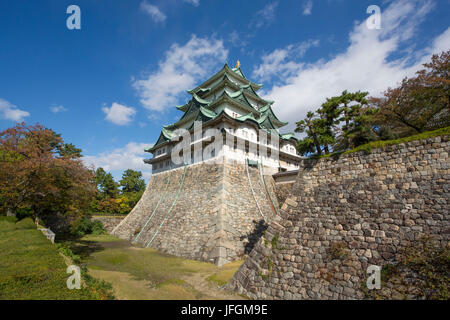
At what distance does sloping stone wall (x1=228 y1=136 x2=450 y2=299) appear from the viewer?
560cm

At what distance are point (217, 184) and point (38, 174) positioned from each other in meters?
12.3

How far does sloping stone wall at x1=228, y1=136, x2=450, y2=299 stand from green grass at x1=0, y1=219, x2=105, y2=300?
5.64 meters

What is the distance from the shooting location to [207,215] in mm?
15484

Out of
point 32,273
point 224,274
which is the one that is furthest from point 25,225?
point 224,274

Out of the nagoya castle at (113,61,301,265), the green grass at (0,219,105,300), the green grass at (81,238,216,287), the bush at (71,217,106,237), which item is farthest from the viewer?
the bush at (71,217,106,237)

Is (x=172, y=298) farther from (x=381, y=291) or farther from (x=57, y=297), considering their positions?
(x=381, y=291)

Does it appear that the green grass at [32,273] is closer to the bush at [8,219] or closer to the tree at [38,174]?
the tree at [38,174]

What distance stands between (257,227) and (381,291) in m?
10.7

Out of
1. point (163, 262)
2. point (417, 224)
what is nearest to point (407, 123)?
point (417, 224)

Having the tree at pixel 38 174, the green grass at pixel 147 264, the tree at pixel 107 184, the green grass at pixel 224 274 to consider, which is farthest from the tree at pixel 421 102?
the tree at pixel 107 184

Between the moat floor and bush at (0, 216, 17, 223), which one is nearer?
the moat floor

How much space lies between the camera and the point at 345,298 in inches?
218

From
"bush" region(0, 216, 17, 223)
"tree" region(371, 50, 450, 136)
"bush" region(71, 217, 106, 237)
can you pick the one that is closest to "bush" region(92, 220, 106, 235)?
"bush" region(71, 217, 106, 237)

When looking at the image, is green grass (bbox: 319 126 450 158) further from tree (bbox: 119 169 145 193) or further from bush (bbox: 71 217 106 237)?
tree (bbox: 119 169 145 193)
